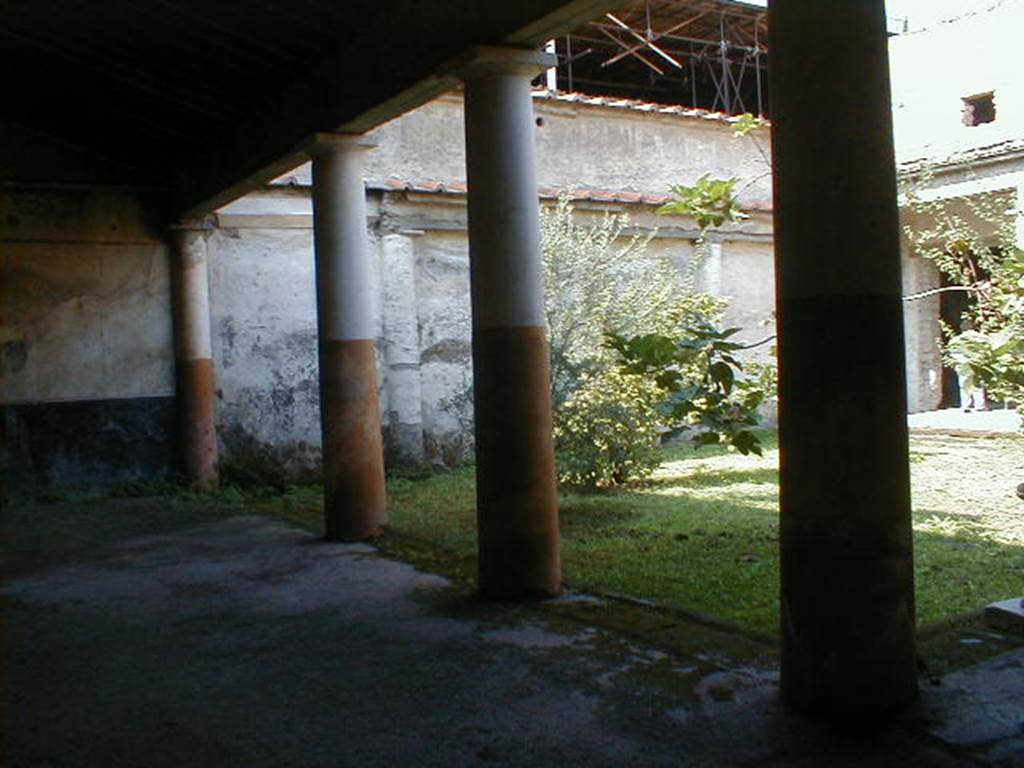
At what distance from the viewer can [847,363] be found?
3.42 m

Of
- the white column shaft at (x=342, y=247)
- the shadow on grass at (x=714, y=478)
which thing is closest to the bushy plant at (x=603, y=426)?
the shadow on grass at (x=714, y=478)

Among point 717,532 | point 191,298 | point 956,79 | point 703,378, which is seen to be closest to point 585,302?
point 717,532

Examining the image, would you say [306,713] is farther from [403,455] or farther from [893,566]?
[403,455]

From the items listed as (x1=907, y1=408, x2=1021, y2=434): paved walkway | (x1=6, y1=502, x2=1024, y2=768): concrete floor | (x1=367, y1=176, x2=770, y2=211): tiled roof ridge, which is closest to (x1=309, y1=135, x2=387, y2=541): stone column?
(x1=6, y1=502, x2=1024, y2=768): concrete floor

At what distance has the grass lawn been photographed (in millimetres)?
5461

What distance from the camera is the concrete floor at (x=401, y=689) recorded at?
3.31m

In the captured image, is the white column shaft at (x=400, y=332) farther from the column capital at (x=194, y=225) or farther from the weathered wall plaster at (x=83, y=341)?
the weathered wall plaster at (x=83, y=341)

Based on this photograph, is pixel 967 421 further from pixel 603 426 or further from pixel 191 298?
pixel 191 298

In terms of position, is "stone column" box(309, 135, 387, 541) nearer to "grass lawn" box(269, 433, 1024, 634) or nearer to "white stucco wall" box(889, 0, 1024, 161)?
"grass lawn" box(269, 433, 1024, 634)

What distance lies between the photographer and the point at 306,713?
3.79 m

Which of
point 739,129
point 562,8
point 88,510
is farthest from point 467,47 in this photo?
point 88,510

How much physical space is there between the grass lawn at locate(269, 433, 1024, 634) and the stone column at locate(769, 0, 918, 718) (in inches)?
48.2

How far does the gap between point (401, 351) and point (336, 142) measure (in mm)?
4881

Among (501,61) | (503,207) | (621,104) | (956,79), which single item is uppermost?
(956,79)
